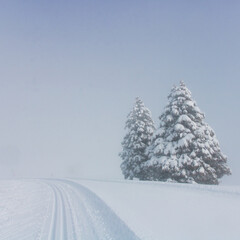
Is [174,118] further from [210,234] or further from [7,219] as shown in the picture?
[210,234]

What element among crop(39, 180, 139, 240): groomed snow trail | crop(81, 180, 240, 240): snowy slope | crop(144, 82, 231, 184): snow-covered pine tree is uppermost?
crop(144, 82, 231, 184): snow-covered pine tree

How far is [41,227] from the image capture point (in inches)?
390

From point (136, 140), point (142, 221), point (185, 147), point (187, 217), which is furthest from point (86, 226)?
point (136, 140)

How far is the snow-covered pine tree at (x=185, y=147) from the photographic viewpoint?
2442 cm

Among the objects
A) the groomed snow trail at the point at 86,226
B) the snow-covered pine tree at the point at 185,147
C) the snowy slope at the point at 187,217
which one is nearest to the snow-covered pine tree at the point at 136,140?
the snow-covered pine tree at the point at 185,147

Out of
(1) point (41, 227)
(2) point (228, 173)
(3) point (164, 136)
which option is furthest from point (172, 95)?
(1) point (41, 227)

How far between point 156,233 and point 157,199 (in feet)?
20.6

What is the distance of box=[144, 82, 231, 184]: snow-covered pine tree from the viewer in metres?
24.4

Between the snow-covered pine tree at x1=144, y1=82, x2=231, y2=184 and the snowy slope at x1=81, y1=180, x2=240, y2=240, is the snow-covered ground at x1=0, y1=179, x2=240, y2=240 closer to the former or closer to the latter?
the snowy slope at x1=81, y1=180, x2=240, y2=240

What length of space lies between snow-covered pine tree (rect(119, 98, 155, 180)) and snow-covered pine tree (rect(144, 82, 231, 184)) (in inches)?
192

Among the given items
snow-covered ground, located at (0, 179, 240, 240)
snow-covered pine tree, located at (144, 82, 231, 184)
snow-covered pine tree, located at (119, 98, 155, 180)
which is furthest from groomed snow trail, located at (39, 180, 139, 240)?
snow-covered pine tree, located at (119, 98, 155, 180)

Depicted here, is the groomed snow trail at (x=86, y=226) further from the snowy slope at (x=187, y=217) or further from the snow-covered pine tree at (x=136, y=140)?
the snow-covered pine tree at (x=136, y=140)

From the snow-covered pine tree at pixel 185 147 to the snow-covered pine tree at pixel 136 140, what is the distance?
16.0 feet

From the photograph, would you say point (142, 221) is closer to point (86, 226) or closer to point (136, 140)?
point (86, 226)
